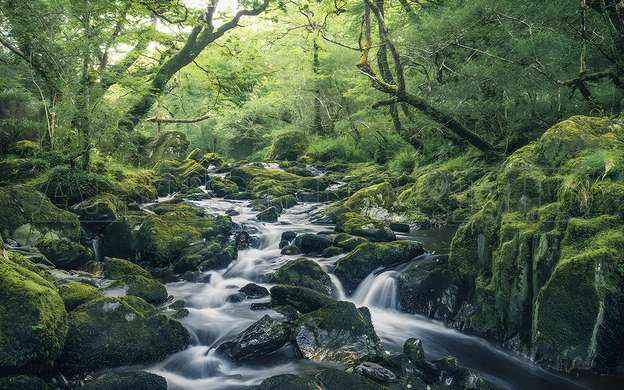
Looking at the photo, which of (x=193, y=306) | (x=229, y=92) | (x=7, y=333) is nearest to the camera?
(x=7, y=333)

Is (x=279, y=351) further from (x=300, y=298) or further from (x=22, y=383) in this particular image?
(x=22, y=383)

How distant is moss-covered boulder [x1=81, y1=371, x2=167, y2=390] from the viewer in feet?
14.7

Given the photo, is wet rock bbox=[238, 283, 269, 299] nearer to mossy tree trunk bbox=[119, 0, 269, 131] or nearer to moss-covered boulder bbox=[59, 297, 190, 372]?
moss-covered boulder bbox=[59, 297, 190, 372]

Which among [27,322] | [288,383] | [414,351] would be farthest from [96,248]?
[414,351]

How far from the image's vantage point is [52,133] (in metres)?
11.1

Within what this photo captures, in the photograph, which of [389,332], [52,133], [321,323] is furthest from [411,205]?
[52,133]

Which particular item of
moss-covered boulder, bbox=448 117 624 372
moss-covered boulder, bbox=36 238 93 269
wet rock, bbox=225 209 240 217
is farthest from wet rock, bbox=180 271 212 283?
wet rock, bbox=225 209 240 217

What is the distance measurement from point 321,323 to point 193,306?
9.12 feet

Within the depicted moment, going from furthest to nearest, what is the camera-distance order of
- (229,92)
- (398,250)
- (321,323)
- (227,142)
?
1. (227,142)
2. (229,92)
3. (398,250)
4. (321,323)

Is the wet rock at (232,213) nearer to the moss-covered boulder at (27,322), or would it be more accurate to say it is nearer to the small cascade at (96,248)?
the small cascade at (96,248)

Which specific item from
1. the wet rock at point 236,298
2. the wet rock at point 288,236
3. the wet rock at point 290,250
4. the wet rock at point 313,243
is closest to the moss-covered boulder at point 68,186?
the wet rock at point 288,236

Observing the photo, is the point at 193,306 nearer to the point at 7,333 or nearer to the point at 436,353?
the point at 7,333

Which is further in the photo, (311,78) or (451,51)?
(311,78)

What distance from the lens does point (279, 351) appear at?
5.88m
